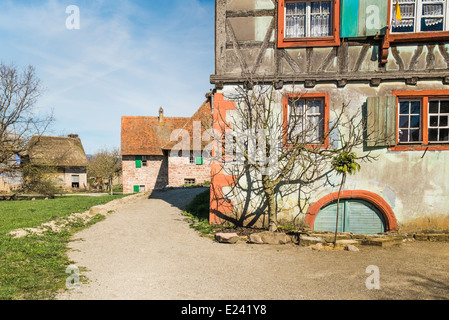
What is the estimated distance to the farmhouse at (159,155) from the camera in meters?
25.5

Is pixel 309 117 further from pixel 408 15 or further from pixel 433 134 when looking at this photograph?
pixel 408 15

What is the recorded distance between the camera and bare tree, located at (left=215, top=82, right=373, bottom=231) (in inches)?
342

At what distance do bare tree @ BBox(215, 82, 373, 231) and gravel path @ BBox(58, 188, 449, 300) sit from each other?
188 centimetres

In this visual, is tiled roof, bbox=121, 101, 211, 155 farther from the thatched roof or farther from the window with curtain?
the window with curtain

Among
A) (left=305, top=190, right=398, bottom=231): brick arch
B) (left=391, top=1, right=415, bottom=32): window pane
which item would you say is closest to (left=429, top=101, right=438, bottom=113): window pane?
(left=391, top=1, right=415, bottom=32): window pane

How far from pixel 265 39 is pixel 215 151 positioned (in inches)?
144

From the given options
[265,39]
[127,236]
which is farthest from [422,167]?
[127,236]

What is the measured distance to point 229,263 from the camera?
6.47m

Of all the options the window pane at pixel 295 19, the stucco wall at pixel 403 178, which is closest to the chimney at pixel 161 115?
the window pane at pixel 295 19

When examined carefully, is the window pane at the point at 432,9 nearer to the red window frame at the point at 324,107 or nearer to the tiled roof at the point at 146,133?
the red window frame at the point at 324,107

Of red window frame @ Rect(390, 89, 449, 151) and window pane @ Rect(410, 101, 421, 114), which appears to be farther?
window pane @ Rect(410, 101, 421, 114)

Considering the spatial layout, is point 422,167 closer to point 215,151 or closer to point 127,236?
point 215,151

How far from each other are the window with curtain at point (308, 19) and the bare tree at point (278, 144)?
187cm

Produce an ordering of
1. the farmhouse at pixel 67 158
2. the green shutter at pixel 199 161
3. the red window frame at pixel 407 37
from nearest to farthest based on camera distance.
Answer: the red window frame at pixel 407 37
the green shutter at pixel 199 161
the farmhouse at pixel 67 158
